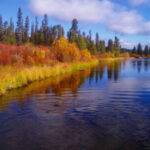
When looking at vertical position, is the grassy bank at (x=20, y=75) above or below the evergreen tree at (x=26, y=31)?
below

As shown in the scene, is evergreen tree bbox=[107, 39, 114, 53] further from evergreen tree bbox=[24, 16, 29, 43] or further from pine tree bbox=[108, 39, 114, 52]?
evergreen tree bbox=[24, 16, 29, 43]

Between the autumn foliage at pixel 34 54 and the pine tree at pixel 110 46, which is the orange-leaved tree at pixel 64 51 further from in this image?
the pine tree at pixel 110 46

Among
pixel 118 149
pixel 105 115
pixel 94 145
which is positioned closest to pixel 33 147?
pixel 94 145

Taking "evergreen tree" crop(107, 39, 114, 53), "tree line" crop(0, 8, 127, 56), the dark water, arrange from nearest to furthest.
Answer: the dark water, "tree line" crop(0, 8, 127, 56), "evergreen tree" crop(107, 39, 114, 53)

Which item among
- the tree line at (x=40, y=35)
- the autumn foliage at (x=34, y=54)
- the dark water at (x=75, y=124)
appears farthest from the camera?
the tree line at (x=40, y=35)

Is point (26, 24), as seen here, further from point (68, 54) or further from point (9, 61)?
point (9, 61)

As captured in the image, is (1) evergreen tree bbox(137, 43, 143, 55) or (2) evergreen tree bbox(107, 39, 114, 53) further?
(1) evergreen tree bbox(137, 43, 143, 55)

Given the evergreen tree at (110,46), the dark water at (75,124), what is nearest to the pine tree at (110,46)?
the evergreen tree at (110,46)

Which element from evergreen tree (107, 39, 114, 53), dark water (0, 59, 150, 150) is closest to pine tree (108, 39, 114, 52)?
evergreen tree (107, 39, 114, 53)

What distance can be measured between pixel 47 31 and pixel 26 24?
7.30 metres

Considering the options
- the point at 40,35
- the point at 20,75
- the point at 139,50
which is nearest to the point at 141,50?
the point at 139,50

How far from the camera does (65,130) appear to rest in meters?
5.82

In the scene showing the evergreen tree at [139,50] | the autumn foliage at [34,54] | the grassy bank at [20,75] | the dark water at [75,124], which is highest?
the evergreen tree at [139,50]

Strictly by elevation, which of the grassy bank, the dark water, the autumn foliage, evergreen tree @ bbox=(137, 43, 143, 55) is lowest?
the dark water
